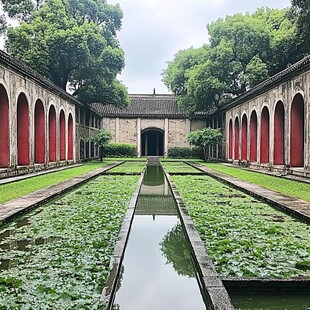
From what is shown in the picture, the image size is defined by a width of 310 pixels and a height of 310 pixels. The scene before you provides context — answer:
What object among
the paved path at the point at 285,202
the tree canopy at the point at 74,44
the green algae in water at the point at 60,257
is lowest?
the green algae in water at the point at 60,257

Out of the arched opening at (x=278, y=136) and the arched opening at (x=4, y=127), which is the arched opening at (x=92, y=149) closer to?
the arched opening at (x=278, y=136)

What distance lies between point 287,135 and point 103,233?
45.3 feet

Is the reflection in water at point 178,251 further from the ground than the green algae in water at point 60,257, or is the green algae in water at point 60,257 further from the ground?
the green algae in water at point 60,257

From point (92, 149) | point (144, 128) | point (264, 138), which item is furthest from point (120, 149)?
point (264, 138)

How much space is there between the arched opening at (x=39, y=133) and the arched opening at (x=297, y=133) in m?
11.4

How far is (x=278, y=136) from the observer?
20.4 metres

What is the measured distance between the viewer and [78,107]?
29891mm

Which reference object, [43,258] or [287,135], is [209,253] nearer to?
[43,258]

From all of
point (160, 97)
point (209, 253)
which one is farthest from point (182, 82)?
point (209, 253)

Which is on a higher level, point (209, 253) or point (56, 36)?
point (56, 36)

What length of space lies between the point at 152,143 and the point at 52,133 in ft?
70.2

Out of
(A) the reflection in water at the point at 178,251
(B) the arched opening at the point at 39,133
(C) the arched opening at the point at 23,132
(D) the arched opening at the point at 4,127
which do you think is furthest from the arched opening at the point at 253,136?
(A) the reflection in water at the point at 178,251

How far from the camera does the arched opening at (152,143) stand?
43281mm

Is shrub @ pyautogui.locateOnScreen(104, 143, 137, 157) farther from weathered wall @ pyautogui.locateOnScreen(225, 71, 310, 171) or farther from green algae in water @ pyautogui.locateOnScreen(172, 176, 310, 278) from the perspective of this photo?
green algae in water @ pyautogui.locateOnScreen(172, 176, 310, 278)
